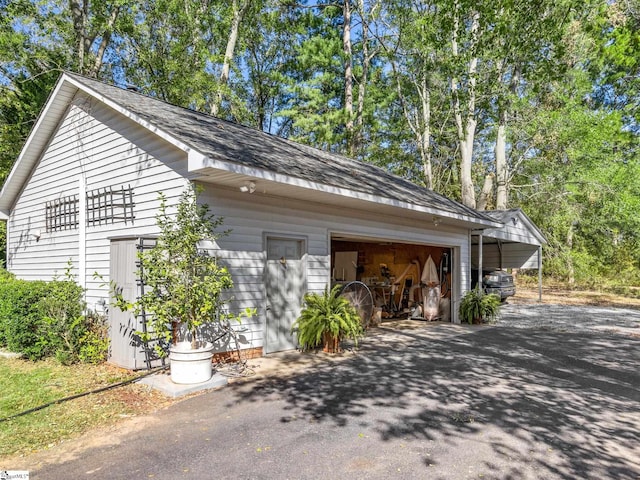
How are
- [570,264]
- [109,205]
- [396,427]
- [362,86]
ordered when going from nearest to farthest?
[396,427]
[109,205]
[570,264]
[362,86]

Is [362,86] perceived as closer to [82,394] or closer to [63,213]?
[63,213]

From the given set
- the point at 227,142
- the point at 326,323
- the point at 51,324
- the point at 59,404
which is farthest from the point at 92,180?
the point at 326,323

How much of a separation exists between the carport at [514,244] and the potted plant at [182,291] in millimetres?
10416

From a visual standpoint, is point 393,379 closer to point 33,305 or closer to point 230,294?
point 230,294

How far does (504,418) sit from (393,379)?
1.58 metres

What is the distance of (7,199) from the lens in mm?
10219

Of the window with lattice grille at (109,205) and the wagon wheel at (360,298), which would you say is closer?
the window with lattice grille at (109,205)

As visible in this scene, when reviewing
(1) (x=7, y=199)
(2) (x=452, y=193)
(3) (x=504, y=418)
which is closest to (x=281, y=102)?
(2) (x=452, y=193)

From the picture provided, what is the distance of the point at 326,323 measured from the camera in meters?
6.61

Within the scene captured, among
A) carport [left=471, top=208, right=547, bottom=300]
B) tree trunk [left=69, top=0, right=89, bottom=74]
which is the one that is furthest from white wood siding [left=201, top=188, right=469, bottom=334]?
tree trunk [left=69, top=0, right=89, bottom=74]

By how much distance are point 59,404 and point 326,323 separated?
12.1ft

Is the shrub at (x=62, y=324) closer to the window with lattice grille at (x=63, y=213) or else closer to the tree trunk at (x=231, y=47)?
the window with lattice grille at (x=63, y=213)

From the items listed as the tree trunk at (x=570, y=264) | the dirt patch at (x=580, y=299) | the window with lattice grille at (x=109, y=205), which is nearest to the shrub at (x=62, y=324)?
the window with lattice grille at (x=109, y=205)

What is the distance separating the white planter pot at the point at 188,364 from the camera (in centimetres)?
479
